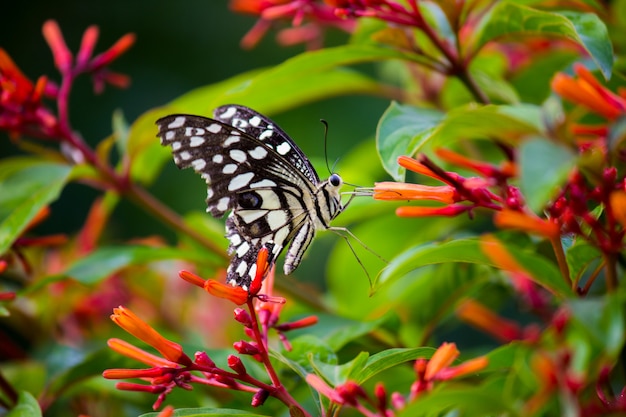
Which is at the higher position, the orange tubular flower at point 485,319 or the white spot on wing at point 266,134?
the white spot on wing at point 266,134

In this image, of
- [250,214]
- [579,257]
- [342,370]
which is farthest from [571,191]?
[250,214]

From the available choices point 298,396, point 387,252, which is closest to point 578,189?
point 298,396

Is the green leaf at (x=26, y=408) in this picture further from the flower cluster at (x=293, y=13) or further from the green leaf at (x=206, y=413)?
the flower cluster at (x=293, y=13)

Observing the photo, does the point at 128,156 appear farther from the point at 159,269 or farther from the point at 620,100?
the point at 620,100

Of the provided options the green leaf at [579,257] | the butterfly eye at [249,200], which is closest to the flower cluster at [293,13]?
the butterfly eye at [249,200]

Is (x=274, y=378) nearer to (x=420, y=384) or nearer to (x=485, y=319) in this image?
(x=420, y=384)

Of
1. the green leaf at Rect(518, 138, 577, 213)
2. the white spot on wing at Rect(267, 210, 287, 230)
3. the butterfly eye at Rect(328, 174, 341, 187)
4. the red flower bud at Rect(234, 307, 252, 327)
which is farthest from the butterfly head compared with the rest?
the green leaf at Rect(518, 138, 577, 213)

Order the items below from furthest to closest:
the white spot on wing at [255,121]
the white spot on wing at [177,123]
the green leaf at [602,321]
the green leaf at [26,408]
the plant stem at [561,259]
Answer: the white spot on wing at [255,121] < the white spot on wing at [177,123] < the green leaf at [26,408] < the plant stem at [561,259] < the green leaf at [602,321]
